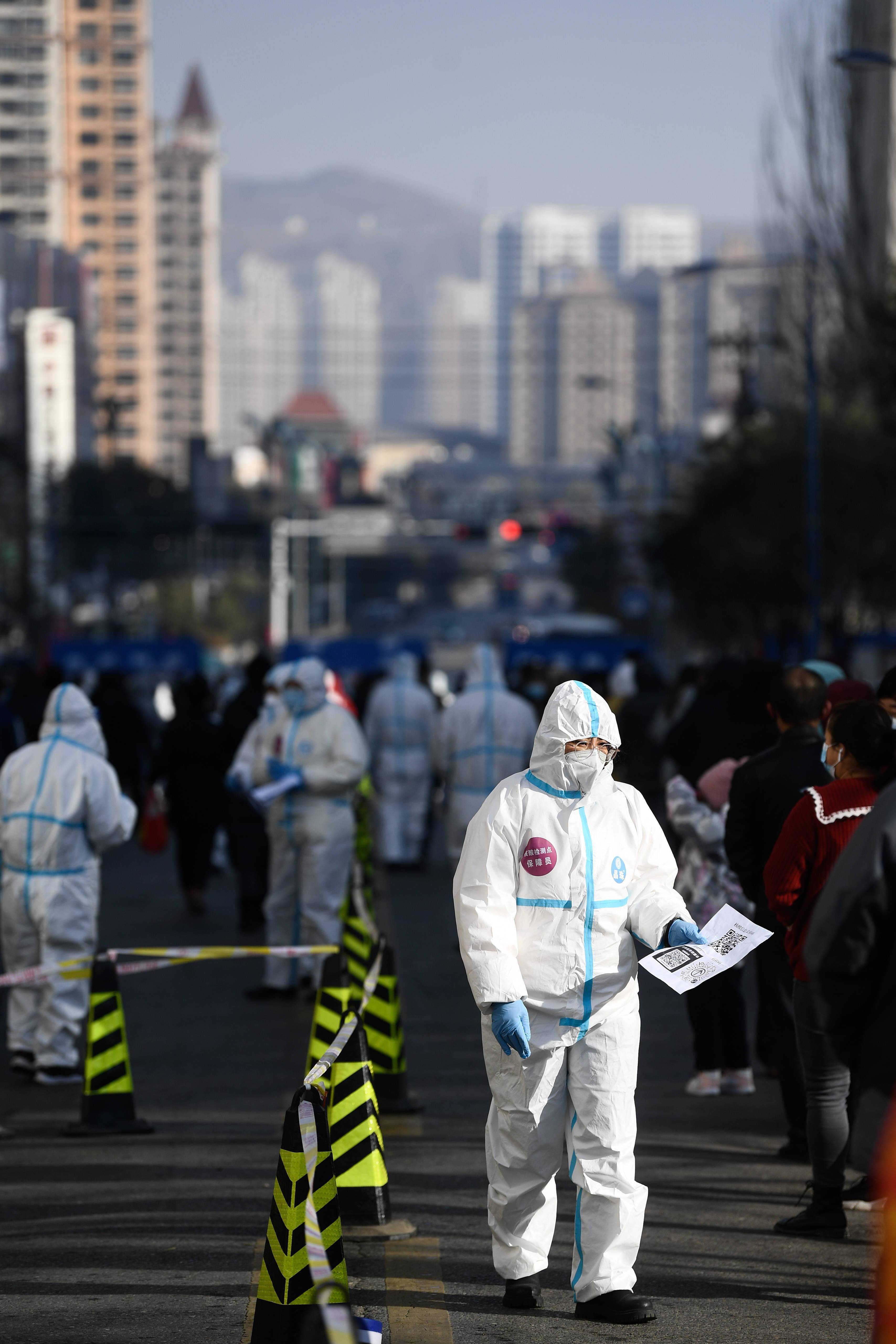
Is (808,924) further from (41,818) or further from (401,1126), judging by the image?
(41,818)

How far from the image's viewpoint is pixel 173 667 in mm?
50750

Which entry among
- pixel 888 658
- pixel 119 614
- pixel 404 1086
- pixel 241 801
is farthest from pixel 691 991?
pixel 119 614

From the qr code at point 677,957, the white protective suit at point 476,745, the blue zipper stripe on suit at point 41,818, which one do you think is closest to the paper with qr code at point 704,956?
the qr code at point 677,957

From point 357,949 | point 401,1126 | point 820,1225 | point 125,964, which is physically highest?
point 125,964

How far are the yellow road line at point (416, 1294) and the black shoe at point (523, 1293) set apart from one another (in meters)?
0.18

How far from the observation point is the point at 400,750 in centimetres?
1855

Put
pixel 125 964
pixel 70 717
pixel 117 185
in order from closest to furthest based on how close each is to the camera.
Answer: pixel 125 964
pixel 70 717
pixel 117 185

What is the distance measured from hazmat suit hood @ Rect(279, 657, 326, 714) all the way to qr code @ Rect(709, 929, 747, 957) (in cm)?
553

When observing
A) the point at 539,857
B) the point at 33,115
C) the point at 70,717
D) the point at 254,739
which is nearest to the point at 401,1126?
the point at 70,717

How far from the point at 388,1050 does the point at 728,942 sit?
2905 mm

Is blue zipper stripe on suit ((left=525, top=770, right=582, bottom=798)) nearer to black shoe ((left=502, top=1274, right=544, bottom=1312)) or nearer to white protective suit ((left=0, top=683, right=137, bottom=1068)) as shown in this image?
black shoe ((left=502, top=1274, right=544, bottom=1312))

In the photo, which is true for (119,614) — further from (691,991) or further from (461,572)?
(461,572)

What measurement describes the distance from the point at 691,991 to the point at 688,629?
48.5 meters

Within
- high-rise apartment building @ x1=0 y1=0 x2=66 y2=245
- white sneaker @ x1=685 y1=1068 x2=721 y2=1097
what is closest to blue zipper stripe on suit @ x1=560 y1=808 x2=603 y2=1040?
white sneaker @ x1=685 y1=1068 x2=721 y2=1097
